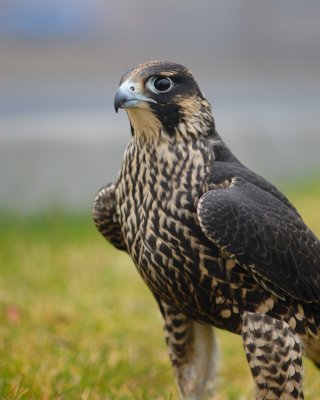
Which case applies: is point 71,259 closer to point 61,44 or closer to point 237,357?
point 237,357

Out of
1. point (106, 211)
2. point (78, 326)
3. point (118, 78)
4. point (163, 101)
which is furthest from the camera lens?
point (118, 78)

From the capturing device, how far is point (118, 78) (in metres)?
17.7

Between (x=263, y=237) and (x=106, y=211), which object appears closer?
(x=263, y=237)

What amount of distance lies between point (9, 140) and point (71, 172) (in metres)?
0.54

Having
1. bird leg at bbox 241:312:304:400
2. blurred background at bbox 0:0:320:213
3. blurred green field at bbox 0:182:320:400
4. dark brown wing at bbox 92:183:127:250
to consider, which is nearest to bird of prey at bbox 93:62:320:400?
bird leg at bbox 241:312:304:400

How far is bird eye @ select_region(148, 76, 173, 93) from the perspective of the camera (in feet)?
12.1

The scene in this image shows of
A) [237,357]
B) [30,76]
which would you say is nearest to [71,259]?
[237,357]

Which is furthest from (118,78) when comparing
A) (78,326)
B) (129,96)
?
(129,96)

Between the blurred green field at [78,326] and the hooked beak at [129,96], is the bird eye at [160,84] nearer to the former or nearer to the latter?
the hooked beak at [129,96]

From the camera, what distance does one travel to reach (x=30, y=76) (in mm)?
18156

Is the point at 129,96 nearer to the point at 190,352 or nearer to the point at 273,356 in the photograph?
the point at 273,356

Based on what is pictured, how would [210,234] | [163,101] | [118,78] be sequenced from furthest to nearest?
[118,78] → [163,101] → [210,234]

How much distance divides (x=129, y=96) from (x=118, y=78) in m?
14.2

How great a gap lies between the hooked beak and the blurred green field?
1153 millimetres
